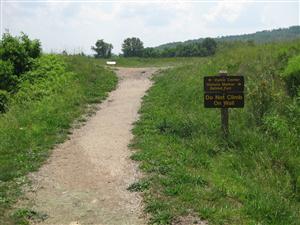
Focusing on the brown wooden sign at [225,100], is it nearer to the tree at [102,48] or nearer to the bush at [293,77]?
the bush at [293,77]

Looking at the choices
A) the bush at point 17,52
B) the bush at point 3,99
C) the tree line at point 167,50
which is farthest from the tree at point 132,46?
the bush at point 3,99

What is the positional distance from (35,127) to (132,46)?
1514 inches

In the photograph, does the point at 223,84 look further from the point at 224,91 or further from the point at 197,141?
the point at 197,141

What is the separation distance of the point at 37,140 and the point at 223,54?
11767 mm

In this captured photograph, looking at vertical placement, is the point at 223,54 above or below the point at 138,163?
above

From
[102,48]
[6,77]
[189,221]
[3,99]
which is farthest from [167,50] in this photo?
[189,221]

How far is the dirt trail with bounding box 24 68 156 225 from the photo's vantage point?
6453 mm

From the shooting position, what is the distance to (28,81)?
17703 millimetres

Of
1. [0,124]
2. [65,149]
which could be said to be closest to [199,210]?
[65,149]

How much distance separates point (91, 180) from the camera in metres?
7.88

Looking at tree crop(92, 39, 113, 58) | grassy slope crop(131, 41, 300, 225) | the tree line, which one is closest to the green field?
grassy slope crop(131, 41, 300, 225)

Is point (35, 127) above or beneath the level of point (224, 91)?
beneath

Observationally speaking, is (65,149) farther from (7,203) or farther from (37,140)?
(7,203)

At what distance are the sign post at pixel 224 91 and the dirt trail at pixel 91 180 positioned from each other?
2185mm
